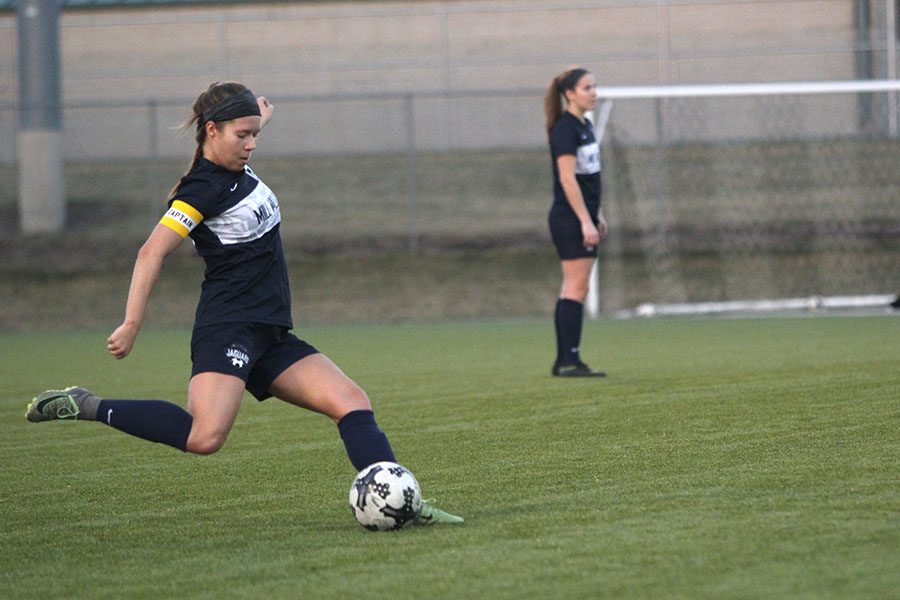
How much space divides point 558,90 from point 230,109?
4.71 meters

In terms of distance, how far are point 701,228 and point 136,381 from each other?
9.82 metres

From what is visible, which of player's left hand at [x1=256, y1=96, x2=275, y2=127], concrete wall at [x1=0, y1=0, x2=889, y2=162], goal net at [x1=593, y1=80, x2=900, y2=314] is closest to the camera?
player's left hand at [x1=256, y1=96, x2=275, y2=127]

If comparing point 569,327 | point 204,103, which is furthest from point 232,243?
point 569,327

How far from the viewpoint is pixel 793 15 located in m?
24.5

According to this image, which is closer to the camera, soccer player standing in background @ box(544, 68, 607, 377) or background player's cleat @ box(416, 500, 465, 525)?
background player's cleat @ box(416, 500, 465, 525)

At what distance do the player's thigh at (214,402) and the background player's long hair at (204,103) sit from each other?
693mm

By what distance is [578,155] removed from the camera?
9.25m

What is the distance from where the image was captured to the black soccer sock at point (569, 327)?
9211mm

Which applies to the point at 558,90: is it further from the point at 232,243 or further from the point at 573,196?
the point at 232,243

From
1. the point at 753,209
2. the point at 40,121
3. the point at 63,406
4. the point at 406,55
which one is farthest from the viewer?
the point at 406,55

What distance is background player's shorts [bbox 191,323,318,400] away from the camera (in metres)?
4.76

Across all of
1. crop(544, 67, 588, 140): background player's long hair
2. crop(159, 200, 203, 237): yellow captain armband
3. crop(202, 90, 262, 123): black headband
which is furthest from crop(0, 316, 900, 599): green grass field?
crop(544, 67, 588, 140): background player's long hair

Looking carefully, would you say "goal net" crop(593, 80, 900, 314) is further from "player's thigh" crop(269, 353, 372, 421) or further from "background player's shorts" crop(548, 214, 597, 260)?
"player's thigh" crop(269, 353, 372, 421)

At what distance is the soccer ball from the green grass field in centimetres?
7
